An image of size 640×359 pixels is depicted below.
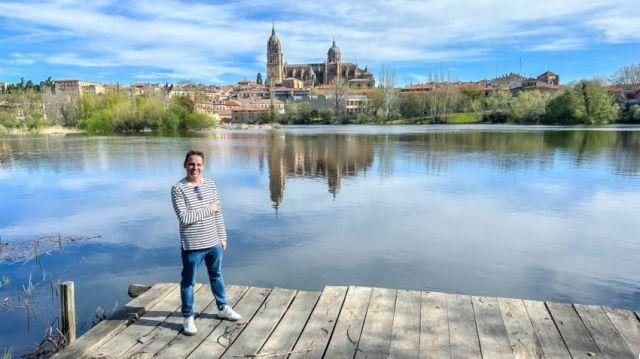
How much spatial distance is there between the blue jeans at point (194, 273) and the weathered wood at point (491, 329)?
262 cm

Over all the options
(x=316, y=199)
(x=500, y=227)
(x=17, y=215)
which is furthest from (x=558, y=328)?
(x=17, y=215)

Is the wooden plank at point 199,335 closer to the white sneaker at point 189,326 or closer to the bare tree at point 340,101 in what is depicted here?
the white sneaker at point 189,326

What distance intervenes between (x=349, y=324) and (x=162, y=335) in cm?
185

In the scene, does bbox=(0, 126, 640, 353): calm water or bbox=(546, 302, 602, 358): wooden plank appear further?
bbox=(0, 126, 640, 353): calm water

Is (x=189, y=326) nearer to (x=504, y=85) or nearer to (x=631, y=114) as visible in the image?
(x=631, y=114)

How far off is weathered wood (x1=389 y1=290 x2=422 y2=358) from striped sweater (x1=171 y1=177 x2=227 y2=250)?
6.63 feet

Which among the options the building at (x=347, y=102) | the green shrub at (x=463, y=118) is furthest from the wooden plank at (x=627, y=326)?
the building at (x=347, y=102)

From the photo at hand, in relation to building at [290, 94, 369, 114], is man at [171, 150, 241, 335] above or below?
below

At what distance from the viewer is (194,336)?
180 inches

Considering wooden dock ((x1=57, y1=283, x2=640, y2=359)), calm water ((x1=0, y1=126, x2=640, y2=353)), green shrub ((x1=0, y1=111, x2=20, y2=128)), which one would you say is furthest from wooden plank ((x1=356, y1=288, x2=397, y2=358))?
green shrub ((x1=0, y1=111, x2=20, y2=128))

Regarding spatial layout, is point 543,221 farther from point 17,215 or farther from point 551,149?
point 551,149

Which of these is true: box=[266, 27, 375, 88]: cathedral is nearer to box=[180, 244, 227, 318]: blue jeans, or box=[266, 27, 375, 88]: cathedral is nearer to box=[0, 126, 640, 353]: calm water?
box=[0, 126, 640, 353]: calm water

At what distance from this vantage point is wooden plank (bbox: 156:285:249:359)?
4268 mm

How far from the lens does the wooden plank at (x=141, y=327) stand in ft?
14.3
